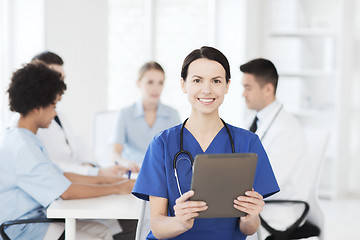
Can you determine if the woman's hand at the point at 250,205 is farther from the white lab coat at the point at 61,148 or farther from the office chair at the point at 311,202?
the white lab coat at the point at 61,148

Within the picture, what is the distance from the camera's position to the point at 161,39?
18.5ft

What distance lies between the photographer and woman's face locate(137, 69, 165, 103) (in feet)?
11.0

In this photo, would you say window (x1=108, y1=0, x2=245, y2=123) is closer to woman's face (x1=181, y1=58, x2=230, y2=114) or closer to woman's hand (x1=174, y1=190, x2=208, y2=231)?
woman's face (x1=181, y1=58, x2=230, y2=114)

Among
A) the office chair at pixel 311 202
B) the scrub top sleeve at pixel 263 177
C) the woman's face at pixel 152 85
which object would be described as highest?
the woman's face at pixel 152 85

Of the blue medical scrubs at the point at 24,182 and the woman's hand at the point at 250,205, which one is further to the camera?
the blue medical scrubs at the point at 24,182

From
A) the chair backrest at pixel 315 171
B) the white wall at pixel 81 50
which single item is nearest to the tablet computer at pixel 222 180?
the chair backrest at pixel 315 171

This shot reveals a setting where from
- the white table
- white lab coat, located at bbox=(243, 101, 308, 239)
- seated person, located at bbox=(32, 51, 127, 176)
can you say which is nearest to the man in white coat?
white lab coat, located at bbox=(243, 101, 308, 239)

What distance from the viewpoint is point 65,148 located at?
9.26 ft

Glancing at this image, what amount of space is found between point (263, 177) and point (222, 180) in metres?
0.31

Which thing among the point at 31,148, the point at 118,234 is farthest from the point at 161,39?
the point at 31,148

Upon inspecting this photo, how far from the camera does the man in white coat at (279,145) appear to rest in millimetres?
2447

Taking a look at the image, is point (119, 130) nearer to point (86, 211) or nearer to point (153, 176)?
point (86, 211)

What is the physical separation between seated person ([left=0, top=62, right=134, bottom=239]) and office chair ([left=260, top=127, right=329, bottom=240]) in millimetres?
762

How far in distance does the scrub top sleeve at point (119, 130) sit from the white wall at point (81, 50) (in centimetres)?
118
